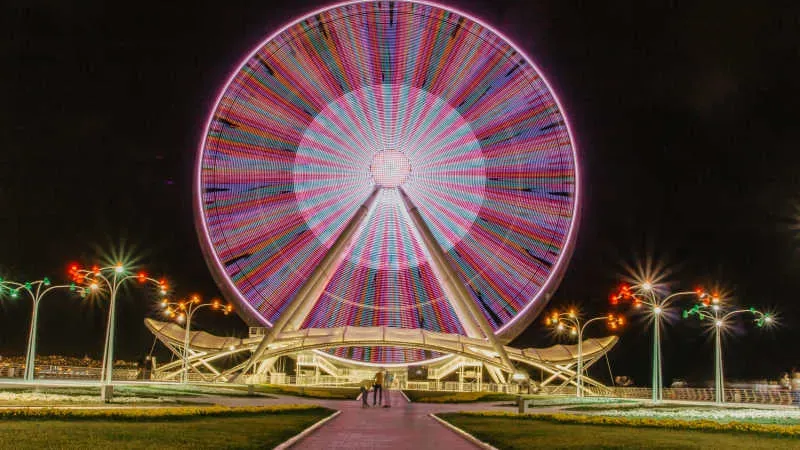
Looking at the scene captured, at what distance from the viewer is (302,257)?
26.8 meters

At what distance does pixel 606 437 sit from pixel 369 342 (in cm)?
2868

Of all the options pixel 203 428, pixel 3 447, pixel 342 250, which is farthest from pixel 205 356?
pixel 3 447

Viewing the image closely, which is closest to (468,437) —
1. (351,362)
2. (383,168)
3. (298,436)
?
(298,436)

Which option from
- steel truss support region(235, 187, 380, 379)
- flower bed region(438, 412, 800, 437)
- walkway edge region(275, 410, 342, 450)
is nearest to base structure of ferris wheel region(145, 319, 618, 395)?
steel truss support region(235, 187, 380, 379)

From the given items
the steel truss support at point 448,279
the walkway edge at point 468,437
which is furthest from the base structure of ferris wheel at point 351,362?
the walkway edge at point 468,437

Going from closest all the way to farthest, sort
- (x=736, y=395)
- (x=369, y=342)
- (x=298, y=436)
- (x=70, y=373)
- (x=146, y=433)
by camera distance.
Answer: (x=146, y=433) → (x=298, y=436) → (x=736, y=395) → (x=369, y=342) → (x=70, y=373)

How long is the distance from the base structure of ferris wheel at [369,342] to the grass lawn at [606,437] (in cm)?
1363

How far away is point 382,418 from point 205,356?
38275 millimetres

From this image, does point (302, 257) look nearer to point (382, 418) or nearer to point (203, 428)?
point (382, 418)

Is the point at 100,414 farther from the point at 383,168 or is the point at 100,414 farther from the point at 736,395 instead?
the point at 736,395

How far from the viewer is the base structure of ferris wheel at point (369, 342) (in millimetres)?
27594

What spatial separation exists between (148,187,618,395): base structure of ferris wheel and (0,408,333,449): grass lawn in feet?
46.8

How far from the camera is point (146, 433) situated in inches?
406

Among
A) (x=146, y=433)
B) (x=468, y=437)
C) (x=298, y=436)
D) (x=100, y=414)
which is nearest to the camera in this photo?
(x=146, y=433)
